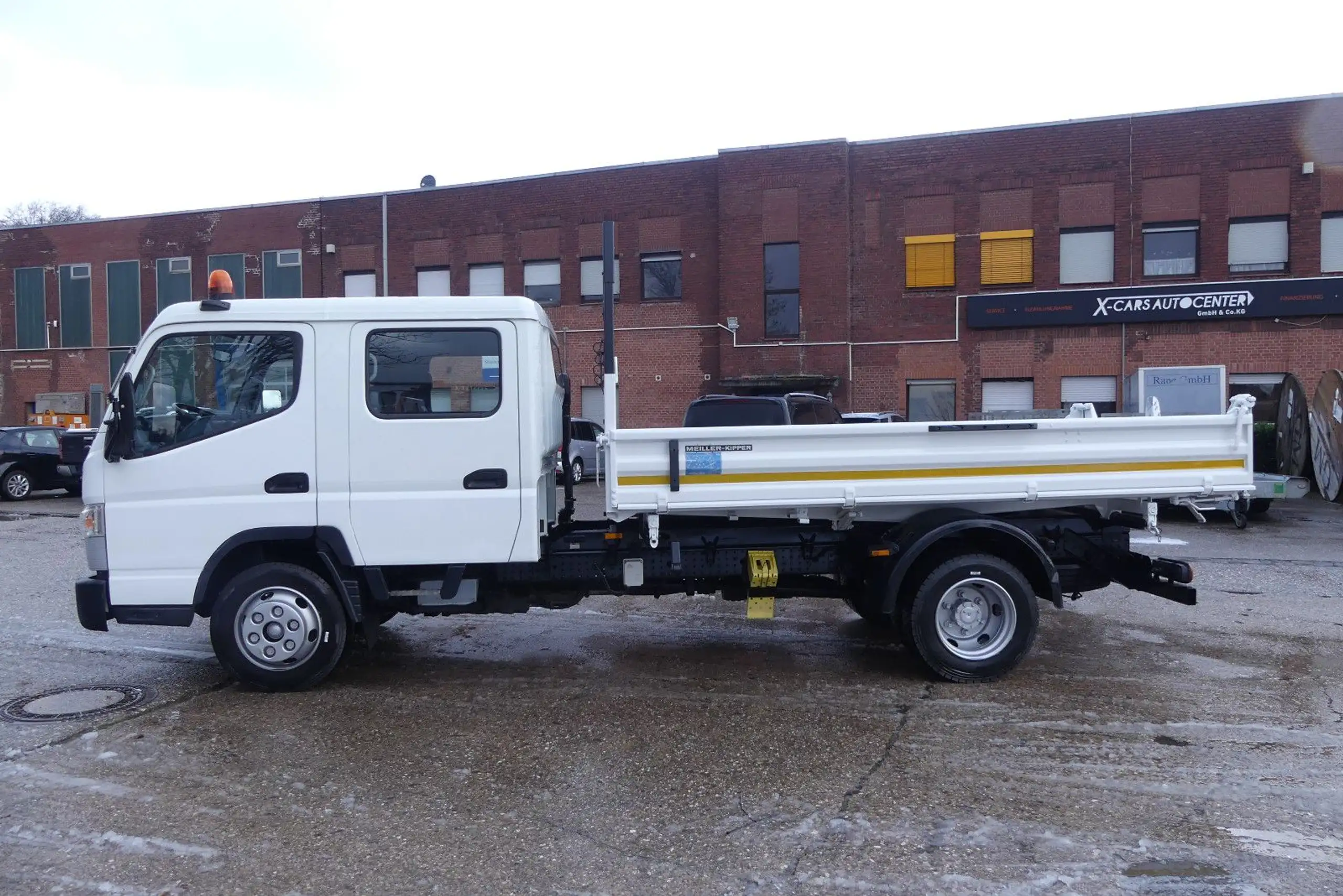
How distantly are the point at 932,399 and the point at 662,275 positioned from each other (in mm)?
7919

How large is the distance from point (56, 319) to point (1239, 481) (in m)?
35.4

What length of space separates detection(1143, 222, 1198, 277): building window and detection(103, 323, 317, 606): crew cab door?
71.1 feet

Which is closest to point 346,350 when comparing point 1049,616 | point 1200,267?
point 1049,616

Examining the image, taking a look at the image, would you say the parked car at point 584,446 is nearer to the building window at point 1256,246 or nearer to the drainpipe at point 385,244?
the drainpipe at point 385,244

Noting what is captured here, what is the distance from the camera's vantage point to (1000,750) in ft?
15.7

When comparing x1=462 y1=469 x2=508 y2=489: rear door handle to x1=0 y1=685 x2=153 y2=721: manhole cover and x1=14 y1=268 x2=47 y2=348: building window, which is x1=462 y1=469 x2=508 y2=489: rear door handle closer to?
x1=0 y1=685 x2=153 y2=721: manhole cover

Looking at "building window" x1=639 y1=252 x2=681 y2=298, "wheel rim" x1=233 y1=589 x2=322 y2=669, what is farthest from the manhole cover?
Answer: "building window" x1=639 y1=252 x2=681 y2=298

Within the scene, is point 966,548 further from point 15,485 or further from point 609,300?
point 15,485

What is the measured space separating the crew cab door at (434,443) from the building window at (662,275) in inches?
784

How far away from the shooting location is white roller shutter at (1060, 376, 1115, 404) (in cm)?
2255

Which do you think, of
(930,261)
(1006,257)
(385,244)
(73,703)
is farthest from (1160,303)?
(73,703)

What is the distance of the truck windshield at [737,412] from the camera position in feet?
35.8

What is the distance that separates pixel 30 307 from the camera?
31.5 m

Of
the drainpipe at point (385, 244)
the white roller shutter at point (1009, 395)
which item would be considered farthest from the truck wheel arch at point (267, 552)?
the drainpipe at point (385, 244)
